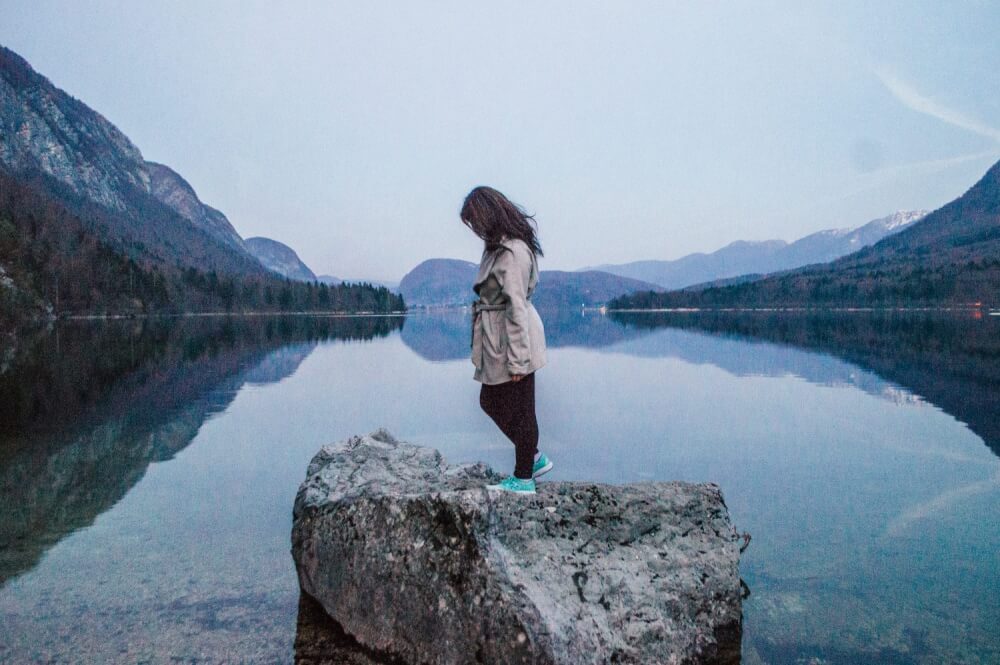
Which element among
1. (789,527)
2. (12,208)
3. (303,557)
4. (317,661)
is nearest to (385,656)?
(317,661)

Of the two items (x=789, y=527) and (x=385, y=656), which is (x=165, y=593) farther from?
(x=789, y=527)

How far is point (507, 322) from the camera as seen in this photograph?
17.5 feet

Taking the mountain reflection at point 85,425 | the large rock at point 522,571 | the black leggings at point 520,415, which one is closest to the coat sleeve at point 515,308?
the black leggings at point 520,415

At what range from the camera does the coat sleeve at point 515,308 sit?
17.1 ft

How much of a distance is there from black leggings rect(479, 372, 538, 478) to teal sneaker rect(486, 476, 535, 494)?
60mm

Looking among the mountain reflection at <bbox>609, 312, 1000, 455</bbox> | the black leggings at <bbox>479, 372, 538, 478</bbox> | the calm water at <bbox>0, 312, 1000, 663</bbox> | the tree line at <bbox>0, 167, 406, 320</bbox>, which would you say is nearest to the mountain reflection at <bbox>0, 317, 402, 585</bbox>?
the calm water at <bbox>0, 312, 1000, 663</bbox>

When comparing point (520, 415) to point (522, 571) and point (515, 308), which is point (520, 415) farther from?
point (522, 571)

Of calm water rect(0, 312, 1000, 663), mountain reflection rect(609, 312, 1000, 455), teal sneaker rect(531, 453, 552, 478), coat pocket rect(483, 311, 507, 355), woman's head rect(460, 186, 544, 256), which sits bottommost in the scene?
mountain reflection rect(609, 312, 1000, 455)

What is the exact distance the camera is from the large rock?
13.7 feet

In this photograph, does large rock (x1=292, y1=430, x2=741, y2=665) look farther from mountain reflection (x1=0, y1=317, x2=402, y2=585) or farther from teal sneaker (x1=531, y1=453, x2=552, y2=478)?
mountain reflection (x1=0, y1=317, x2=402, y2=585)

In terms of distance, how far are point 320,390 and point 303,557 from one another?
1578cm

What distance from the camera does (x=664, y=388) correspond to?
20766 mm

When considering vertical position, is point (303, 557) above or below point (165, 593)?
above

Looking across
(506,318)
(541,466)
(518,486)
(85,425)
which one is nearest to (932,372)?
(541,466)
